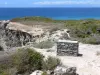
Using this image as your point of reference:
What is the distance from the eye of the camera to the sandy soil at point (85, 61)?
662 inches

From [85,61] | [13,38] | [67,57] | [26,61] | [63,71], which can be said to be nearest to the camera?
[63,71]

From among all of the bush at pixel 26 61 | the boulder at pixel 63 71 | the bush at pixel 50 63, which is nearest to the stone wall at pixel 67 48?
the bush at pixel 50 63

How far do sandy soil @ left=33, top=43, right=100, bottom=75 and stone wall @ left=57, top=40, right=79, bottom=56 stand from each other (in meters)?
0.49

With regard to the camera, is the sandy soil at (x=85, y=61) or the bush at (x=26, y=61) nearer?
the bush at (x=26, y=61)

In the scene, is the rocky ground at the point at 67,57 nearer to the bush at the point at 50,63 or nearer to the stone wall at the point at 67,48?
the stone wall at the point at 67,48

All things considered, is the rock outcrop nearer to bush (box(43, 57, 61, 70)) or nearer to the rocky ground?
the rocky ground

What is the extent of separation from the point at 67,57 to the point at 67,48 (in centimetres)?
66

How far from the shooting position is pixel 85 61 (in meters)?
18.9

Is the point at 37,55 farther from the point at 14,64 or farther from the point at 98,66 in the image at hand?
the point at 98,66

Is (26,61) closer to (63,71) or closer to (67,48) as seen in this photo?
(63,71)

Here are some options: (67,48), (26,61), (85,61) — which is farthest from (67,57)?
(26,61)

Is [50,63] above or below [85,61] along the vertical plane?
above

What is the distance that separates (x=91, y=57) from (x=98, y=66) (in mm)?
2311

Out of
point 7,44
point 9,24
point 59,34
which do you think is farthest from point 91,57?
point 9,24
